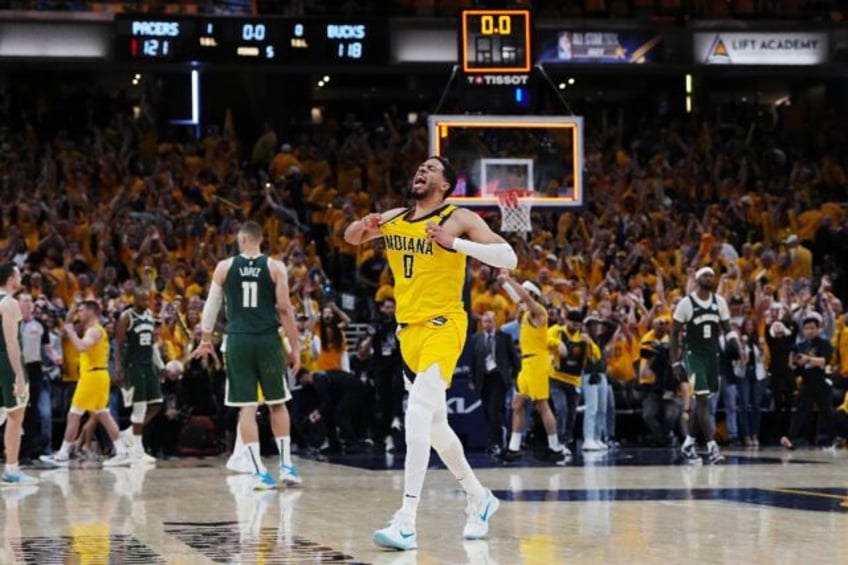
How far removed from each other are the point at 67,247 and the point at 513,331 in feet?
26.0

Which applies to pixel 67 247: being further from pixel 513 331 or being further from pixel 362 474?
pixel 362 474

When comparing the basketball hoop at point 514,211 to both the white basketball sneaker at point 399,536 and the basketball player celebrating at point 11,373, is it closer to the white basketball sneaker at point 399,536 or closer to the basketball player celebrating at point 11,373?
the basketball player celebrating at point 11,373

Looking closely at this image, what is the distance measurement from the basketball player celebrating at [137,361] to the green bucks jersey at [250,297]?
5.64 metres

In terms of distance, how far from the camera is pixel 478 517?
10375mm

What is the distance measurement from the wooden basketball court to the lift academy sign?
677 inches

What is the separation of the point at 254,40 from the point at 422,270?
2008 centimetres

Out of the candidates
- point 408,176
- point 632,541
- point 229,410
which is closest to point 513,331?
point 229,410

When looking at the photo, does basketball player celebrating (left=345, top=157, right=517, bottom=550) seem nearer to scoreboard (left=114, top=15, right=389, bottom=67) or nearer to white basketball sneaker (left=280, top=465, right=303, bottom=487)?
white basketball sneaker (left=280, top=465, right=303, bottom=487)

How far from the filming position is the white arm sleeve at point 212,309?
48.6 feet

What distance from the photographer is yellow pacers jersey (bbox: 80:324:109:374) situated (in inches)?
787

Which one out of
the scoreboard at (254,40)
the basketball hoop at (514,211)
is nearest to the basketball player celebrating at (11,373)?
the basketball hoop at (514,211)

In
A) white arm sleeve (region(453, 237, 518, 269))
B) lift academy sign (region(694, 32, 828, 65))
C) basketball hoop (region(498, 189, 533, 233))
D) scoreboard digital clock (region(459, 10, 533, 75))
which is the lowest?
white arm sleeve (region(453, 237, 518, 269))

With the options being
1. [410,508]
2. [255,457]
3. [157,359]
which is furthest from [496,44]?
[410,508]

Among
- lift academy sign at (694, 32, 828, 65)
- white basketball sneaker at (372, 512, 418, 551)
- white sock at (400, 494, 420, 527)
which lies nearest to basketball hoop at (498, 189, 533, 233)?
lift academy sign at (694, 32, 828, 65)
